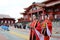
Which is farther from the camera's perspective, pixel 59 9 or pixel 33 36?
pixel 59 9

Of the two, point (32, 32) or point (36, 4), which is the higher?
point (36, 4)

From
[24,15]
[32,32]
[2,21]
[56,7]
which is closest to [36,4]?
[56,7]

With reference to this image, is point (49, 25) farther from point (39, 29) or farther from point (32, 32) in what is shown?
point (32, 32)

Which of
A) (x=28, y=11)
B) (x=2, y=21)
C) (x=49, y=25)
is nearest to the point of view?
(x=49, y=25)

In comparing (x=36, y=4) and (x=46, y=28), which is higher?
(x=36, y=4)

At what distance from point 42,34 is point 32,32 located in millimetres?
557

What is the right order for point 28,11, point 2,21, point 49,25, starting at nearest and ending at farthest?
point 49,25, point 28,11, point 2,21

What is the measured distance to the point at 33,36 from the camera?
7051 millimetres

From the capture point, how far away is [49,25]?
254 inches

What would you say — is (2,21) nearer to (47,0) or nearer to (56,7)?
(47,0)

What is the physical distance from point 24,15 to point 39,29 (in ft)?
117

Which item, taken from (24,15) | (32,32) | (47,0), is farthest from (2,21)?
(32,32)

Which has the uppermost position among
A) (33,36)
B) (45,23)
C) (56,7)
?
(56,7)

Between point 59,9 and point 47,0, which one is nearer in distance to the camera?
point 59,9
